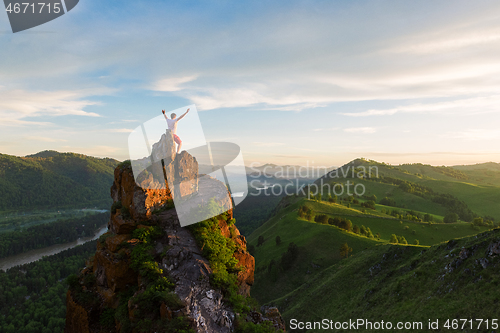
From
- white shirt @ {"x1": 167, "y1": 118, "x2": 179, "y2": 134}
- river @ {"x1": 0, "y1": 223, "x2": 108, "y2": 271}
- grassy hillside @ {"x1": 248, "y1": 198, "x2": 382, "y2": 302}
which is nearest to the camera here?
white shirt @ {"x1": 167, "y1": 118, "x2": 179, "y2": 134}

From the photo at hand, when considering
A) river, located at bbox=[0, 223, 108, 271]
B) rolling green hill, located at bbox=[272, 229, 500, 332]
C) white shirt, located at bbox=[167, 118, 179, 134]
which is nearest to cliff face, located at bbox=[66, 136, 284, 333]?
white shirt, located at bbox=[167, 118, 179, 134]

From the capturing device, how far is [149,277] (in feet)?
53.8

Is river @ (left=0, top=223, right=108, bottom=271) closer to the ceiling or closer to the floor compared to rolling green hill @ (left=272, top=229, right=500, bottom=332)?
closer to the floor

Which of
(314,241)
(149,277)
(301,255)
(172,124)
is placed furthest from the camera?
(314,241)

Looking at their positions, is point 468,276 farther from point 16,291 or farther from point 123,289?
point 16,291

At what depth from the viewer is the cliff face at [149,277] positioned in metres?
14.9

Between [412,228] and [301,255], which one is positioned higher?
[301,255]

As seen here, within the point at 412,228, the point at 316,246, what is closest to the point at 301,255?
the point at 316,246

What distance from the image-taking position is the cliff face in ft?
49.0

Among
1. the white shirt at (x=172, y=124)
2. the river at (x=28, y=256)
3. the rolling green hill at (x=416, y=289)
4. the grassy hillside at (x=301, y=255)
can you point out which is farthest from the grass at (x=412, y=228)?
the river at (x=28, y=256)

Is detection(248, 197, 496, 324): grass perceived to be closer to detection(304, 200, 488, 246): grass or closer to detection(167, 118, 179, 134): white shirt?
detection(304, 200, 488, 246): grass

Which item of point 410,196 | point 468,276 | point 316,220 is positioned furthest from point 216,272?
point 410,196

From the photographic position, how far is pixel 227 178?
24141 millimetres

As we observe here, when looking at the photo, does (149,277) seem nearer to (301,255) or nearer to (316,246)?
(301,255)
